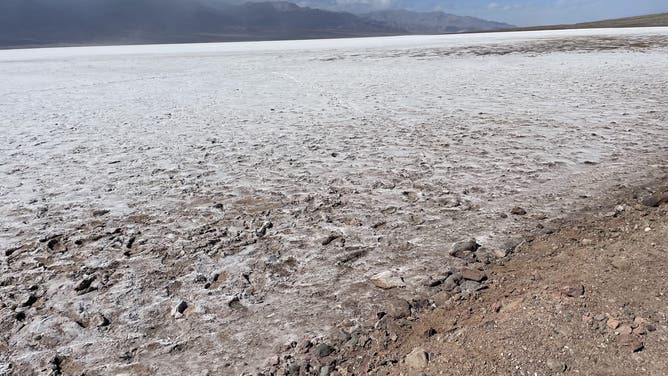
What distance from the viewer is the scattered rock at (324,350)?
2537 mm


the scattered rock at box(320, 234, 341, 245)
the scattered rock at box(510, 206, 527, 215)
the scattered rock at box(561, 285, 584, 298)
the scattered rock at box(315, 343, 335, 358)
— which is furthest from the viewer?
the scattered rock at box(510, 206, 527, 215)

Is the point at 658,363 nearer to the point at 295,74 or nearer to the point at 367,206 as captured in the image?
the point at 367,206

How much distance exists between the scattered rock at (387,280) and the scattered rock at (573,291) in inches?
39.1

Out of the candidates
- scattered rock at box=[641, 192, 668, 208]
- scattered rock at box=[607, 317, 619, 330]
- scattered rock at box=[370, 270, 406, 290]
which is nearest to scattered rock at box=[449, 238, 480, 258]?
scattered rock at box=[370, 270, 406, 290]

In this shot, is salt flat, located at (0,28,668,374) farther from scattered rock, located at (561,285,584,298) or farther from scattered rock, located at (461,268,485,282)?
scattered rock, located at (561,285,584,298)

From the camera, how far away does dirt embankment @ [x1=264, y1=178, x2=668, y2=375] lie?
2250 millimetres

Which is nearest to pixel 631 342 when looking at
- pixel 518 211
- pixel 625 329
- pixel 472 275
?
pixel 625 329

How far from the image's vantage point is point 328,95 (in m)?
11.5

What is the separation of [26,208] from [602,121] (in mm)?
8209

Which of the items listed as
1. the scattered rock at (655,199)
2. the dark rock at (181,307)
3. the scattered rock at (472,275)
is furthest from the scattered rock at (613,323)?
the dark rock at (181,307)

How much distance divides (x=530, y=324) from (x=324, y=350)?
113 centimetres

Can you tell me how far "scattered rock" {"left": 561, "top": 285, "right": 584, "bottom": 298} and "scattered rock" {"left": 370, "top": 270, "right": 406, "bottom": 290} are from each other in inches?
39.1

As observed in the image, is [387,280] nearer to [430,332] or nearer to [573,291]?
[430,332]

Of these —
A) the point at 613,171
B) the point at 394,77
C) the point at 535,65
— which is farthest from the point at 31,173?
the point at 535,65
